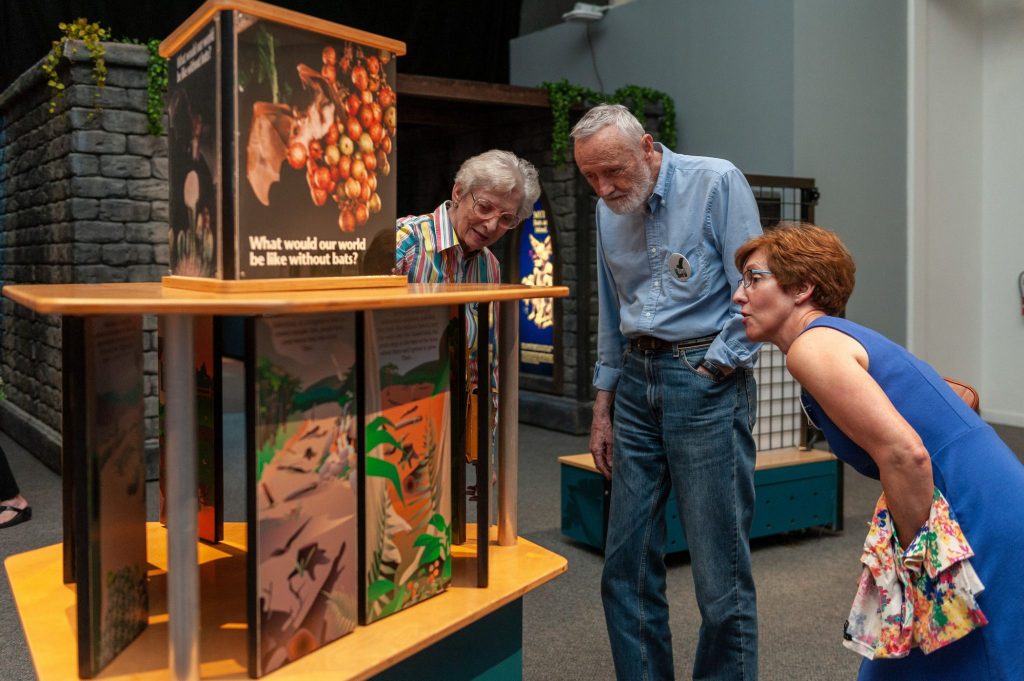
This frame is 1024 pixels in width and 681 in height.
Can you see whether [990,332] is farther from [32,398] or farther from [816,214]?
[32,398]

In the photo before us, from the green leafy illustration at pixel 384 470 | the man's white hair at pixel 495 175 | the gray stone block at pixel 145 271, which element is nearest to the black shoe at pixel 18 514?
the gray stone block at pixel 145 271

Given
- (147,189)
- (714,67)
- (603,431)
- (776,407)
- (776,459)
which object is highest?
(714,67)

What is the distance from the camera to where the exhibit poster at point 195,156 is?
122cm

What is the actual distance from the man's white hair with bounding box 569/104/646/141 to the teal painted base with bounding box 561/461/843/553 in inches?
84.4

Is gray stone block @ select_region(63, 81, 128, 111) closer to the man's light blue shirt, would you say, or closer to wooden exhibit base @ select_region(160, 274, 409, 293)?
the man's light blue shirt

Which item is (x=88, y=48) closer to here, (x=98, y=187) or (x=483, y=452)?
(x=98, y=187)

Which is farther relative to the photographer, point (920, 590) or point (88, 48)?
point (88, 48)

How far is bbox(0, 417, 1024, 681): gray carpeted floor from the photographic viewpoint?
3.04 metres

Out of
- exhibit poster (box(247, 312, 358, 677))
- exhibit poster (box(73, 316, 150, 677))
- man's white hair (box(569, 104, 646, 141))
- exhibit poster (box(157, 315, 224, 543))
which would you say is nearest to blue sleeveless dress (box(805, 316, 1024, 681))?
man's white hair (box(569, 104, 646, 141))

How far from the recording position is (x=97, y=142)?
5359mm

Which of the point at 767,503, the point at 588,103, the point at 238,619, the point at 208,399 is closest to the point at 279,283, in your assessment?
the point at 208,399

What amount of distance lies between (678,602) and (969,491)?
2122mm

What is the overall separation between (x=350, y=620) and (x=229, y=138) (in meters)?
0.67

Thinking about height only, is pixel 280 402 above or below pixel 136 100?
below
